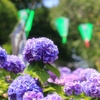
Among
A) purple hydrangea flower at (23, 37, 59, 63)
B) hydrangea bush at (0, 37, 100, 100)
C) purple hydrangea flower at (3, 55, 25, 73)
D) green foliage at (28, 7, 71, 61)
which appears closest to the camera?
hydrangea bush at (0, 37, 100, 100)

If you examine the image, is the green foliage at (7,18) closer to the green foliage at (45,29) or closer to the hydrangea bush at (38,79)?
the green foliage at (45,29)

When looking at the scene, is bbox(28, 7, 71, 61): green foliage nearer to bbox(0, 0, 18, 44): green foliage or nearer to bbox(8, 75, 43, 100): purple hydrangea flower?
bbox(0, 0, 18, 44): green foliage

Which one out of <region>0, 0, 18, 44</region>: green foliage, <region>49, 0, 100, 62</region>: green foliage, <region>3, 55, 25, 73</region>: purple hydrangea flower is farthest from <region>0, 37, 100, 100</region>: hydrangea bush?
<region>49, 0, 100, 62</region>: green foliage

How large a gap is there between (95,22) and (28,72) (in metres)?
16.1

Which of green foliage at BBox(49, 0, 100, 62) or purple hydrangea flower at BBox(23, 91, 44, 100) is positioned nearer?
purple hydrangea flower at BBox(23, 91, 44, 100)

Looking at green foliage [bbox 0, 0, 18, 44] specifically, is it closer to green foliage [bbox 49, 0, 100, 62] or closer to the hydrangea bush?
green foliage [bbox 49, 0, 100, 62]

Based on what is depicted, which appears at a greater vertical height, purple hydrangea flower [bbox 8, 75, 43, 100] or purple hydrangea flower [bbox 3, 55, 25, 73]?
purple hydrangea flower [bbox 3, 55, 25, 73]

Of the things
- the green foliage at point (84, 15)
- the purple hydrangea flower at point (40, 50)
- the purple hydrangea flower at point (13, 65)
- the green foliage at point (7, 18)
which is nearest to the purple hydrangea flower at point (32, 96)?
the purple hydrangea flower at point (40, 50)

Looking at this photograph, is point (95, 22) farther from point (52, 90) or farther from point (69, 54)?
point (52, 90)

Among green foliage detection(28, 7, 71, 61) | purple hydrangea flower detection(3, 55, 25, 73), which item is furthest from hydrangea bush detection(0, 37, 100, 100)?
green foliage detection(28, 7, 71, 61)

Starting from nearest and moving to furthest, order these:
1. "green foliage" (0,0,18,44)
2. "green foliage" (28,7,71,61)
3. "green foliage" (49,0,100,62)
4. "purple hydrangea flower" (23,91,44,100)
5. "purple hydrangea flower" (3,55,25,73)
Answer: "purple hydrangea flower" (23,91,44,100) → "purple hydrangea flower" (3,55,25,73) → "green foliage" (0,0,18,44) → "green foliage" (49,0,100,62) → "green foliage" (28,7,71,61)

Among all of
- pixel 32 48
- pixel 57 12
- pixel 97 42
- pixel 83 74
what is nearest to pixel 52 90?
pixel 32 48

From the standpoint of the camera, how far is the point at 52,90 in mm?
1729

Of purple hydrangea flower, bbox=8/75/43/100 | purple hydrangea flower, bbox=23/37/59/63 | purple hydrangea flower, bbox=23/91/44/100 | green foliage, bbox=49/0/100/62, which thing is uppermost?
green foliage, bbox=49/0/100/62
